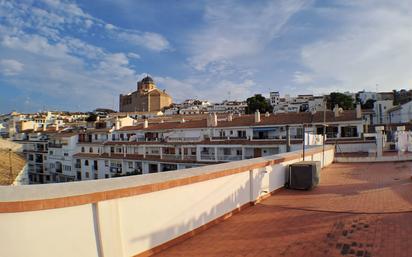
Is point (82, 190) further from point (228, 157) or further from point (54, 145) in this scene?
point (54, 145)

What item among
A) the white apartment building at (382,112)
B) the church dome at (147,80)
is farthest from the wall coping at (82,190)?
the church dome at (147,80)

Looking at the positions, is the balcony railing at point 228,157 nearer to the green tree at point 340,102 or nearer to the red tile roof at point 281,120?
the red tile roof at point 281,120

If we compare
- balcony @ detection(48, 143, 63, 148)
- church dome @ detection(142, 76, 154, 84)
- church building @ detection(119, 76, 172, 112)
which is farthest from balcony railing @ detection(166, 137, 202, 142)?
church dome @ detection(142, 76, 154, 84)

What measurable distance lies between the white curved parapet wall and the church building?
10699 centimetres

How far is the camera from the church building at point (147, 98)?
367ft

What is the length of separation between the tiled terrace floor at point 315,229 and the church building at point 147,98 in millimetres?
105752

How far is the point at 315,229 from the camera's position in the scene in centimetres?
477

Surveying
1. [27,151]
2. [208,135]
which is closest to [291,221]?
[208,135]

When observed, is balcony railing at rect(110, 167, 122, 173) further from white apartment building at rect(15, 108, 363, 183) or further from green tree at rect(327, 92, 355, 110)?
green tree at rect(327, 92, 355, 110)

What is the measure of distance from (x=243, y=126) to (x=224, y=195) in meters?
34.6

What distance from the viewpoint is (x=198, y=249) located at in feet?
13.5

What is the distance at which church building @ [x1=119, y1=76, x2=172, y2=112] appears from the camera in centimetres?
11194

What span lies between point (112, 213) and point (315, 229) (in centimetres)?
302

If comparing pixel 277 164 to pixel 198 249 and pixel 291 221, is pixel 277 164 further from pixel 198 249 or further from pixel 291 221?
pixel 198 249
